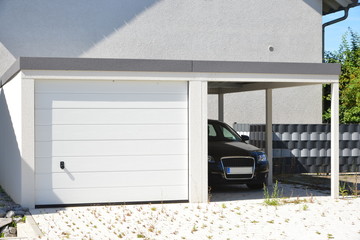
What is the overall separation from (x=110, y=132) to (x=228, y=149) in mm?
2978

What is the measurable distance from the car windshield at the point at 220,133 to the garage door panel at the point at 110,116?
257 cm

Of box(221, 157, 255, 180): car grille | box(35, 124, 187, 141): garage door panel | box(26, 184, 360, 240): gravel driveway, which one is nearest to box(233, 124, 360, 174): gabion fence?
box(221, 157, 255, 180): car grille

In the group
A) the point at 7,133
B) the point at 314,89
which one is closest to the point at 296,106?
the point at 314,89

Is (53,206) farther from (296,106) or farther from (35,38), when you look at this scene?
(296,106)

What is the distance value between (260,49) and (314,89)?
2.38 metres

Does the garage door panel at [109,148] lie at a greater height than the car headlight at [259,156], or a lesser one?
greater

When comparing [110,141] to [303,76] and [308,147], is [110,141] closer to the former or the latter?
[303,76]

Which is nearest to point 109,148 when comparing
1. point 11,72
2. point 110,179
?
→ point 110,179

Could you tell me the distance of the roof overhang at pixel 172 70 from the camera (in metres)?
11.2

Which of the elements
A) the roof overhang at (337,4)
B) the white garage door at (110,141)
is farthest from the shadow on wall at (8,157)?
the roof overhang at (337,4)

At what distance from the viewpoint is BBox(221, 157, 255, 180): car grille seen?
1312 centimetres

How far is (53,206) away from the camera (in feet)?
37.2

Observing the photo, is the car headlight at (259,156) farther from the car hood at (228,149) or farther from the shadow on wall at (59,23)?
the shadow on wall at (59,23)

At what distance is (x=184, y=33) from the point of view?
1872 cm
